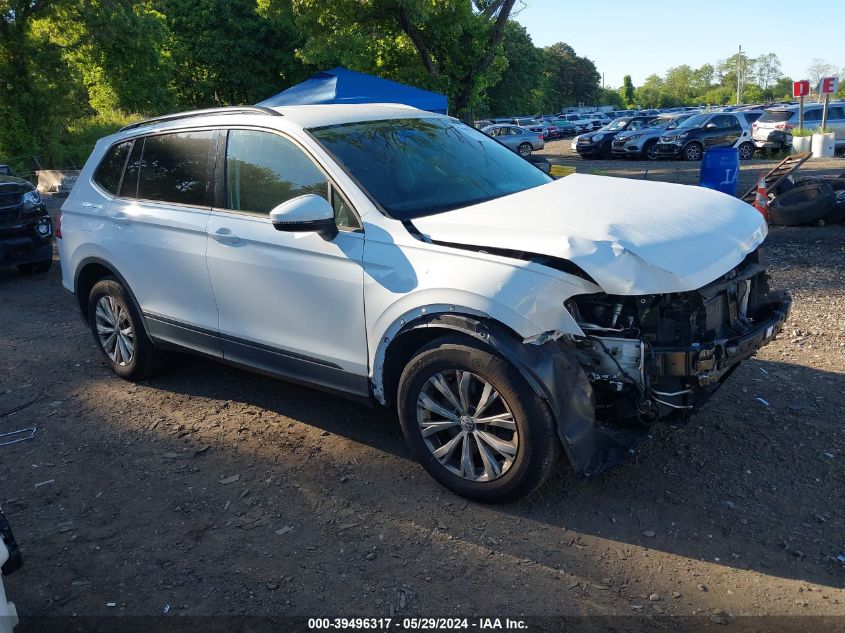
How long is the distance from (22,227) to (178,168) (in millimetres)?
5396

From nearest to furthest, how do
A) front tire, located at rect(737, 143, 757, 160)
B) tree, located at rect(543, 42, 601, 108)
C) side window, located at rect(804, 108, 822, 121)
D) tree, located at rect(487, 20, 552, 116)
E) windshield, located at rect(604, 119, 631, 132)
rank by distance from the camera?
front tire, located at rect(737, 143, 757, 160) → side window, located at rect(804, 108, 822, 121) → windshield, located at rect(604, 119, 631, 132) → tree, located at rect(487, 20, 552, 116) → tree, located at rect(543, 42, 601, 108)

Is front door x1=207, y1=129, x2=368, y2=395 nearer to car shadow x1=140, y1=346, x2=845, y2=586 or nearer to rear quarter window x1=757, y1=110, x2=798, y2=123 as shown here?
car shadow x1=140, y1=346, x2=845, y2=586

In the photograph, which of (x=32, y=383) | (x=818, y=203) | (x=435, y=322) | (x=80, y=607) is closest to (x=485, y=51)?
(x=818, y=203)

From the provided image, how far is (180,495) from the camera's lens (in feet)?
12.3

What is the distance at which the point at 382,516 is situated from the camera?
3.46m

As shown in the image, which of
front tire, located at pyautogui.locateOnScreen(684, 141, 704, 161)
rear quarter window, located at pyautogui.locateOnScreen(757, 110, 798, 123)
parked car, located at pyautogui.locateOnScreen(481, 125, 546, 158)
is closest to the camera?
front tire, located at pyautogui.locateOnScreen(684, 141, 704, 161)

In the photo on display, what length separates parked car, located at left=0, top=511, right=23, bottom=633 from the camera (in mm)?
2277

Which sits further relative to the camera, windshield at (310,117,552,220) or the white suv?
windshield at (310,117,552,220)

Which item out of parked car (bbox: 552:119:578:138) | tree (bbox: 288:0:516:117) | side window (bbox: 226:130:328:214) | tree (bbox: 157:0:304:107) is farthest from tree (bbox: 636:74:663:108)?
side window (bbox: 226:130:328:214)

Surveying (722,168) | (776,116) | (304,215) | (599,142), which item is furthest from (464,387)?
(599,142)

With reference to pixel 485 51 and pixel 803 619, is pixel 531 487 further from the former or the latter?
pixel 485 51

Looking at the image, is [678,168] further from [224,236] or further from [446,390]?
[446,390]

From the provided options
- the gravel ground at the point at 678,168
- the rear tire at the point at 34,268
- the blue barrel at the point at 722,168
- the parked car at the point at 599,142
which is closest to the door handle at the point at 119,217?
the rear tire at the point at 34,268

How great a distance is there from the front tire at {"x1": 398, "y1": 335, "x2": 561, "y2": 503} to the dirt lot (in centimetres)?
18
